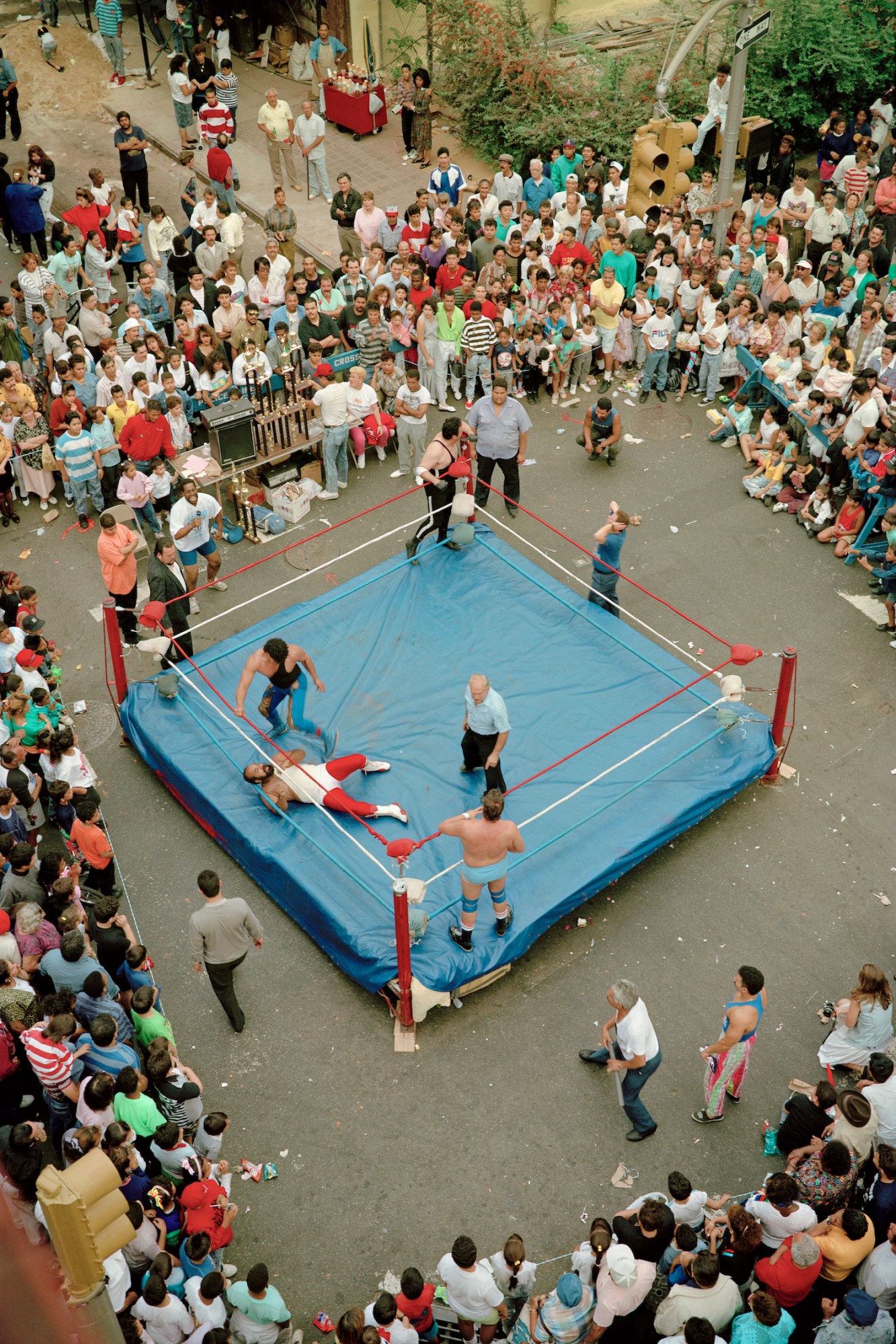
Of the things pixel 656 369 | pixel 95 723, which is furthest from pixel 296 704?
pixel 656 369

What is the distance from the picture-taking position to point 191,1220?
22.3ft

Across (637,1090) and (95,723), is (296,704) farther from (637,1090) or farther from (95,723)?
(637,1090)

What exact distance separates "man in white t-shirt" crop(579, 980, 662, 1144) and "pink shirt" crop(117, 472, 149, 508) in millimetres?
7234

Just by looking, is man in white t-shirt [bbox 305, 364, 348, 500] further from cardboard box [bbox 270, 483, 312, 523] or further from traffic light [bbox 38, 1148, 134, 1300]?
traffic light [bbox 38, 1148, 134, 1300]

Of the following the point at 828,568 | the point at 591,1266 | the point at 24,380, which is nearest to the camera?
the point at 591,1266

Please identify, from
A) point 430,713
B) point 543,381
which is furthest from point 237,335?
point 430,713

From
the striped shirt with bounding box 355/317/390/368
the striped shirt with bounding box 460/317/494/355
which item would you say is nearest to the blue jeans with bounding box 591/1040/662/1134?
the striped shirt with bounding box 460/317/494/355

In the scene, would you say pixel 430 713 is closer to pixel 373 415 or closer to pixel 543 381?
pixel 373 415

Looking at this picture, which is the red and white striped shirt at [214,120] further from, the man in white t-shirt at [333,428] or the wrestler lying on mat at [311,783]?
the wrestler lying on mat at [311,783]

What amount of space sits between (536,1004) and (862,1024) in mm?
2204

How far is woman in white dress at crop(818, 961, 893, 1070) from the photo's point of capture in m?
7.77

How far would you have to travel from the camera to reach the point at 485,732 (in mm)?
9539

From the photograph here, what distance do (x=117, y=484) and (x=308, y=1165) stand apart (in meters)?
7.66

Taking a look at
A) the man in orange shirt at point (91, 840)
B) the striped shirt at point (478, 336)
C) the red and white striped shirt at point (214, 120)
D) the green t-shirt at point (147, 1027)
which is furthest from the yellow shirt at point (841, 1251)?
the red and white striped shirt at point (214, 120)
